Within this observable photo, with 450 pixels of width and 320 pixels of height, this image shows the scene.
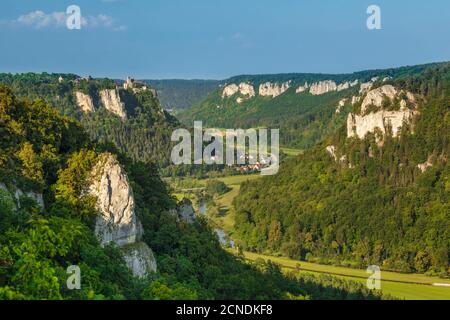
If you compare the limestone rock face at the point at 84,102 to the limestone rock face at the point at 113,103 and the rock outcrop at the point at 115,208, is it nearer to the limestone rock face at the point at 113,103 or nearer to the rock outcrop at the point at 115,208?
the limestone rock face at the point at 113,103

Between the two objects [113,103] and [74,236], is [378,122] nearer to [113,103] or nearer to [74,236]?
[74,236]

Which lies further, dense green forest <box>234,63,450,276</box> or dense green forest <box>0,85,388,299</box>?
dense green forest <box>234,63,450,276</box>

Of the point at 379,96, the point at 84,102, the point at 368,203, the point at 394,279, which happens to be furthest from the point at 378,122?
the point at 84,102

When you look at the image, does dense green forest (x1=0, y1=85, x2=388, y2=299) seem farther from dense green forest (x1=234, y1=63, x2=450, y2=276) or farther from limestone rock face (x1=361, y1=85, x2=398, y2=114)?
limestone rock face (x1=361, y1=85, x2=398, y2=114)

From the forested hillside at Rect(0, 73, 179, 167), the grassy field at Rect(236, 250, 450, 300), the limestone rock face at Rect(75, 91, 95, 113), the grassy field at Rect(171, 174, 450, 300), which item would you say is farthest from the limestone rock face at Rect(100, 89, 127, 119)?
the grassy field at Rect(236, 250, 450, 300)
